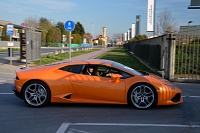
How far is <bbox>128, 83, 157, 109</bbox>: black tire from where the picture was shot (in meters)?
6.70

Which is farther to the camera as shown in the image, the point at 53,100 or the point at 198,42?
the point at 198,42

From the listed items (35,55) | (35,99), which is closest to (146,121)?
(35,99)

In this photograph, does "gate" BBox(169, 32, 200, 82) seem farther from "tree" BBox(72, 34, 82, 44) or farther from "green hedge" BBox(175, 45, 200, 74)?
"tree" BBox(72, 34, 82, 44)

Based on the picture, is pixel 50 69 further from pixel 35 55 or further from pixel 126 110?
pixel 35 55

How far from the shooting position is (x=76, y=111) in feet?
21.5

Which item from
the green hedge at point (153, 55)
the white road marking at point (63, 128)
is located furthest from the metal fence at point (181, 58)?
Result: the white road marking at point (63, 128)

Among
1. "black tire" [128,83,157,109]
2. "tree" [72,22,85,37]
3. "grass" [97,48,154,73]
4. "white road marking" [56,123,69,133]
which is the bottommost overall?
"white road marking" [56,123,69,133]

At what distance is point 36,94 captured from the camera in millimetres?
6898

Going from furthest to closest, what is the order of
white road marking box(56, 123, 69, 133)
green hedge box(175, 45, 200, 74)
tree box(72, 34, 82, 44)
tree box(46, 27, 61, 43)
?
1. tree box(72, 34, 82, 44)
2. tree box(46, 27, 61, 43)
3. green hedge box(175, 45, 200, 74)
4. white road marking box(56, 123, 69, 133)

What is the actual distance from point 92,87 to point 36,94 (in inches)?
58.5

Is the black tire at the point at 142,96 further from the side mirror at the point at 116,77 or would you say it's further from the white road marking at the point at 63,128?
the white road marking at the point at 63,128

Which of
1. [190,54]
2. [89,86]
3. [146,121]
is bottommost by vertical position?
[146,121]

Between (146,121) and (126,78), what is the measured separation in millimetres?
1435

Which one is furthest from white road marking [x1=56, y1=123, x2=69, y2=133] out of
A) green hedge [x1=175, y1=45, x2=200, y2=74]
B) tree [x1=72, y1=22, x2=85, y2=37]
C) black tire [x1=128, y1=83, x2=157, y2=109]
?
tree [x1=72, y1=22, x2=85, y2=37]
